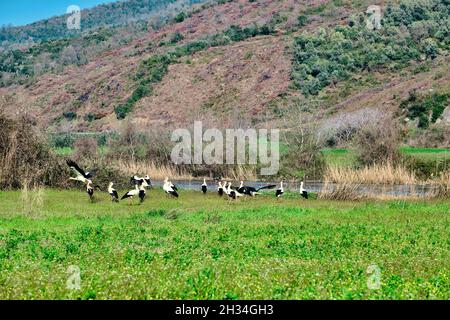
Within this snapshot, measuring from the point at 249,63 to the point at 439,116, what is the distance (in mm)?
35187

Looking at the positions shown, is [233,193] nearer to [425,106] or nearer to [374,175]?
[374,175]

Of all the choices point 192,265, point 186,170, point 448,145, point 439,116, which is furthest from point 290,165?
point 192,265

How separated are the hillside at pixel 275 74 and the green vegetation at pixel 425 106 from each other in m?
0.16

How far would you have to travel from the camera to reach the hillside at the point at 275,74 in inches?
3179

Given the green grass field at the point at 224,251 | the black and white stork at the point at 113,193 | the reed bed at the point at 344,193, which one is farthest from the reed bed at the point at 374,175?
the black and white stork at the point at 113,193

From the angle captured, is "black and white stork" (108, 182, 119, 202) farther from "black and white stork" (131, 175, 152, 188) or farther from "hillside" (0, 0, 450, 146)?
"hillside" (0, 0, 450, 146)

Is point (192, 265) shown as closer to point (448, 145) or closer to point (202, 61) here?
point (448, 145)

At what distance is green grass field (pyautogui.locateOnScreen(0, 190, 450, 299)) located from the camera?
12469mm

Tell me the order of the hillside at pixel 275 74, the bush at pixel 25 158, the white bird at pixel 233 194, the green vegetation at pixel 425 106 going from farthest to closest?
the hillside at pixel 275 74, the green vegetation at pixel 425 106, the bush at pixel 25 158, the white bird at pixel 233 194

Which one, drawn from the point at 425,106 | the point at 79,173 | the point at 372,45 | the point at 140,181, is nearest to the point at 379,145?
the point at 140,181

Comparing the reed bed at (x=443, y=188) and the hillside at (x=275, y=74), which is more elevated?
the hillside at (x=275, y=74)

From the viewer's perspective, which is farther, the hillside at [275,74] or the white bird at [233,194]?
the hillside at [275,74]

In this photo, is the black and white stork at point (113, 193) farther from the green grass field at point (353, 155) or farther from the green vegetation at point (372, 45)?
the green vegetation at point (372, 45)
